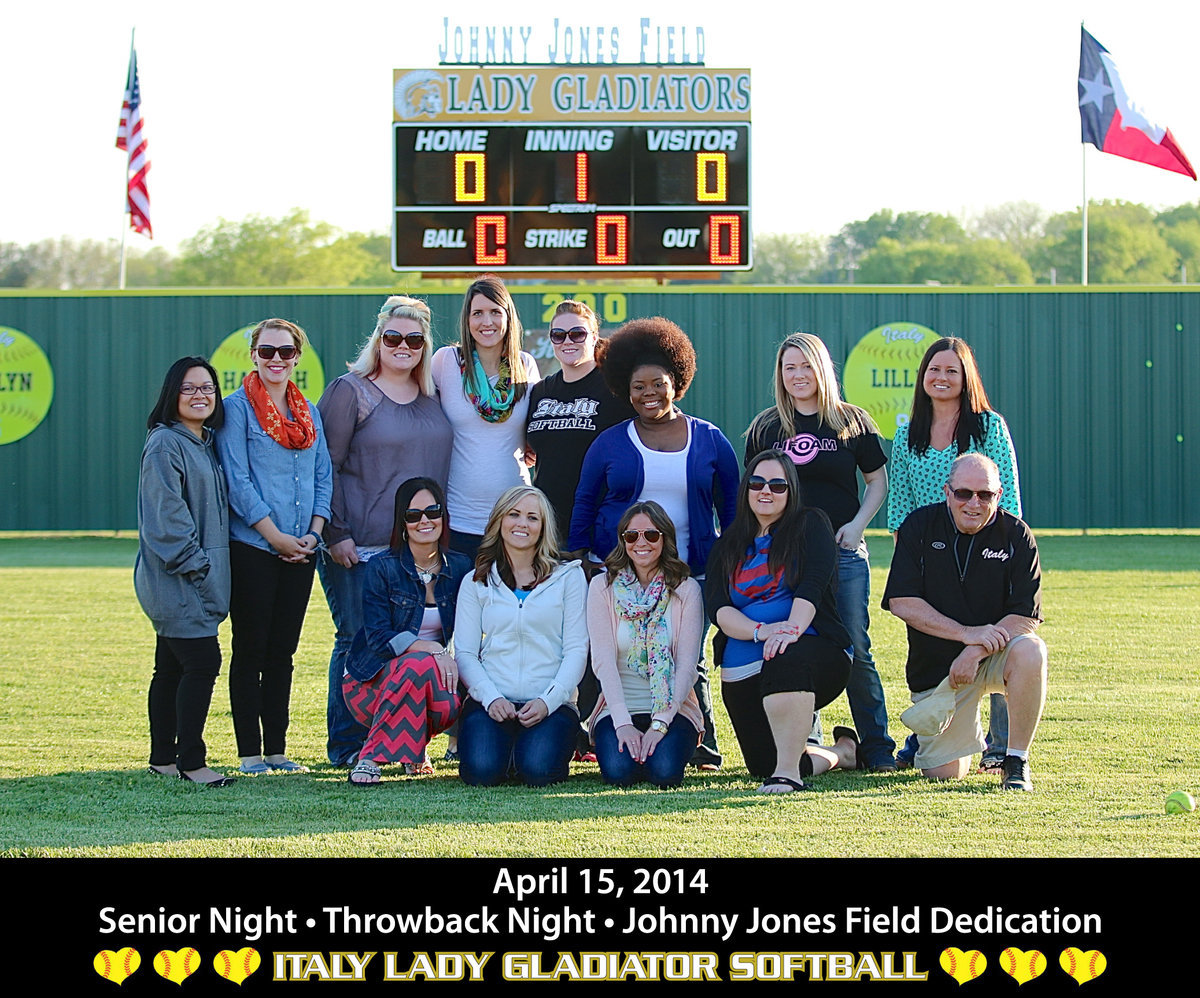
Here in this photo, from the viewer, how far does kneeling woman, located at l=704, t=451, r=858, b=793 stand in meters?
5.30

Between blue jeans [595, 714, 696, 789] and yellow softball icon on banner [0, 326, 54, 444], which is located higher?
yellow softball icon on banner [0, 326, 54, 444]

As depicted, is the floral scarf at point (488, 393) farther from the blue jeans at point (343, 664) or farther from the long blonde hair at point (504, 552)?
the blue jeans at point (343, 664)

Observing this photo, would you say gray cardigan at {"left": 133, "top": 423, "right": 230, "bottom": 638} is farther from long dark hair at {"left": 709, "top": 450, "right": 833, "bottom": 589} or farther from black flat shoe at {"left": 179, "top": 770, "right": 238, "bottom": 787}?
long dark hair at {"left": 709, "top": 450, "right": 833, "bottom": 589}

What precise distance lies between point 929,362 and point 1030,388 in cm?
1337

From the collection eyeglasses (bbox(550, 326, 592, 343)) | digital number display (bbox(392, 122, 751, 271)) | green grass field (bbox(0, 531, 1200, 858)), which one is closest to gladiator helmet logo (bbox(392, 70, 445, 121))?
digital number display (bbox(392, 122, 751, 271))

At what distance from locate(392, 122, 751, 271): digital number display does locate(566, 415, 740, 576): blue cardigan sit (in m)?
9.45

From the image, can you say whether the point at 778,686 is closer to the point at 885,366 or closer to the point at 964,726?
the point at 964,726

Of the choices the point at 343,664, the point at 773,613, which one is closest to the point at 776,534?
the point at 773,613

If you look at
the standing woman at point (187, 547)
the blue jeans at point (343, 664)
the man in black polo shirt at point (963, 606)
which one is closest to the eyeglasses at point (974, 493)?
the man in black polo shirt at point (963, 606)
